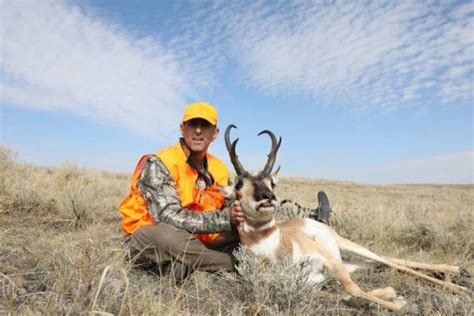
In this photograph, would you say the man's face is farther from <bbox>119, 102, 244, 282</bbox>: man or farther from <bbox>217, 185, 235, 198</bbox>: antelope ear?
<bbox>217, 185, 235, 198</bbox>: antelope ear

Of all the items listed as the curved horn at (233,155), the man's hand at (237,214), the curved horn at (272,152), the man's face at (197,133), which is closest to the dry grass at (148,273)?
the man's hand at (237,214)

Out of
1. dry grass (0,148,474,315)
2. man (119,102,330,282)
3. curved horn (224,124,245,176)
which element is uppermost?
curved horn (224,124,245,176)

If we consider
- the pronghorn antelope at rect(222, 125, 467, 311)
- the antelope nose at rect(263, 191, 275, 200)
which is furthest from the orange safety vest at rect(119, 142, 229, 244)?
the antelope nose at rect(263, 191, 275, 200)

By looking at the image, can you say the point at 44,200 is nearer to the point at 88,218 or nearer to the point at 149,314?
the point at 88,218

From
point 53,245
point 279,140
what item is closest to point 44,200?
point 53,245

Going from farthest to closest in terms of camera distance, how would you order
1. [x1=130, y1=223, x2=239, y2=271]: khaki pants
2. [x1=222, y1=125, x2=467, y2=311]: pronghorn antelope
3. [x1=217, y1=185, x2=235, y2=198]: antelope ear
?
[x1=217, y1=185, x2=235, y2=198]: antelope ear, [x1=130, y1=223, x2=239, y2=271]: khaki pants, [x1=222, y1=125, x2=467, y2=311]: pronghorn antelope

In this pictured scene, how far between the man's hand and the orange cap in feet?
3.78

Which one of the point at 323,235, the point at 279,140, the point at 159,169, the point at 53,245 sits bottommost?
the point at 53,245

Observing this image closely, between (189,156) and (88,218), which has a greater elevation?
(189,156)

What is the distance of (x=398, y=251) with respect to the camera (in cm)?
618

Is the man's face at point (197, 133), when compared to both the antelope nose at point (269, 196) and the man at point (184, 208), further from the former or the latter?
the antelope nose at point (269, 196)

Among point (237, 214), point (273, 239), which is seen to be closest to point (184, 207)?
point (237, 214)

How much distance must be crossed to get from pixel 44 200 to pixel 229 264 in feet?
14.8

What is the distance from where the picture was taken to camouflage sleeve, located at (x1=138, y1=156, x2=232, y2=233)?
4.32 m
